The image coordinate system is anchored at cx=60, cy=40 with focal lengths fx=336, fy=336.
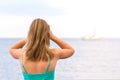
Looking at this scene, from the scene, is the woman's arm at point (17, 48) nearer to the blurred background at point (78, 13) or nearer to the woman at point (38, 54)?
the woman at point (38, 54)

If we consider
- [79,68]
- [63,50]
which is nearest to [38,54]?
[63,50]

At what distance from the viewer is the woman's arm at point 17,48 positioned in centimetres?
177

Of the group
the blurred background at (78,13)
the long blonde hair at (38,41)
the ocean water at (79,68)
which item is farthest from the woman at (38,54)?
the blurred background at (78,13)

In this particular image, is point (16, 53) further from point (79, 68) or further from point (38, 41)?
point (79, 68)

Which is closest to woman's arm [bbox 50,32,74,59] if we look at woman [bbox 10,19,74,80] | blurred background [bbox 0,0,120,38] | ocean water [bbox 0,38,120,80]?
woman [bbox 10,19,74,80]

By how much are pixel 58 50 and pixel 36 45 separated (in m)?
0.13

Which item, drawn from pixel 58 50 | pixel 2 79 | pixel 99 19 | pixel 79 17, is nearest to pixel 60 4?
pixel 79 17

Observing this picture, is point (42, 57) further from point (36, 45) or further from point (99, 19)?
point (99, 19)

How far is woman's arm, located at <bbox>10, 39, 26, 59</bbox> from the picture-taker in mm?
1771

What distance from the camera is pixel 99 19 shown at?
45875 millimetres

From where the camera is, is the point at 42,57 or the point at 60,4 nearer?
the point at 42,57

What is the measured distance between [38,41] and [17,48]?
0.20m

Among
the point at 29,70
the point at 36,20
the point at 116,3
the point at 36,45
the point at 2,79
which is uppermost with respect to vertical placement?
the point at 36,20

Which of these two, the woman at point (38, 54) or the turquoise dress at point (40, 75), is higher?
the woman at point (38, 54)
